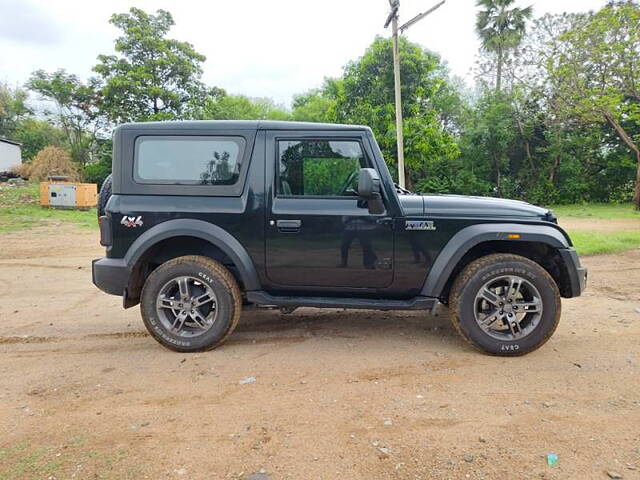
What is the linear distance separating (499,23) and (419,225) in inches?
1239

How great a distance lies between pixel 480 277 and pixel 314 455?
79.7 inches

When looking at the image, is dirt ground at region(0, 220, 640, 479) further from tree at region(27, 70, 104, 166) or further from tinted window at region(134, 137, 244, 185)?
tree at region(27, 70, 104, 166)

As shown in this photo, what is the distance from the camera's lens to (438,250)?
11.5 ft

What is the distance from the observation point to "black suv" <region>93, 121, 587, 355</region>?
137 inches

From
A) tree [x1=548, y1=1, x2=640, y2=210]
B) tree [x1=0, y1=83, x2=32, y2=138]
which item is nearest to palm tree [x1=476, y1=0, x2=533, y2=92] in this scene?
tree [x1=548, y1=1, x2=640, y2=210]

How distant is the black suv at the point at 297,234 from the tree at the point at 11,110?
4309cm

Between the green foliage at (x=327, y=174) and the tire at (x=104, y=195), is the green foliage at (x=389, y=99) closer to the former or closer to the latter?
the green foliage at (x=327, y=174)

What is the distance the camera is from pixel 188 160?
11.9 ft

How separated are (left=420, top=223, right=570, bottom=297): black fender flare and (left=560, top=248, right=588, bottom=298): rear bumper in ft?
0.21

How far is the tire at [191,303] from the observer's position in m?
3.59

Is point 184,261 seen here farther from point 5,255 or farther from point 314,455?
point 5,255

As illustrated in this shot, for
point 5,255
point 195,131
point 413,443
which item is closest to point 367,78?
point 5,255

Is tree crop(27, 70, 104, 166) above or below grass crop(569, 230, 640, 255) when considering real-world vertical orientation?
above

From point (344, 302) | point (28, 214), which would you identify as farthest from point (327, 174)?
point (28, 214)
